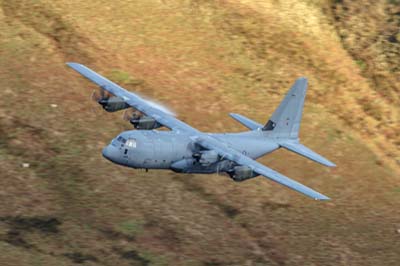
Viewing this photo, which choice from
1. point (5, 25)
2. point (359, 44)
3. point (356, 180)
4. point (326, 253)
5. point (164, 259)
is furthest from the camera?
point (359, 44)

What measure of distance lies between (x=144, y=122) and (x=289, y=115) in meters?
7.72

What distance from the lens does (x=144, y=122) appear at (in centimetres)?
3809

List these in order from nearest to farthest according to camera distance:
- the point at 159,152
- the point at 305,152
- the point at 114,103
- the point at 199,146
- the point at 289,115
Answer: the point at 159,152 → the point at 199,146 → the point at 305,152 → the point at 114,103 → the point at 289,115

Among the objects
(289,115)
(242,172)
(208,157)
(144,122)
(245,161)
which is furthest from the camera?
(289,115)

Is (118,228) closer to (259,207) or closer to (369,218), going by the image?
(259,207)

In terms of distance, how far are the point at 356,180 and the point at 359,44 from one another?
16272 millimetres

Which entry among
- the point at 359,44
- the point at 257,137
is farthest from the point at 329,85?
the point at 257,137

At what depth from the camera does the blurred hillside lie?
125ft

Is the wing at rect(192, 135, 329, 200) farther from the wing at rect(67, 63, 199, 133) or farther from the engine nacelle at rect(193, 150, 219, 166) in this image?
the wing at rect(67, 63, 199, 133)

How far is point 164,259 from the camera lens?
36.8 metres

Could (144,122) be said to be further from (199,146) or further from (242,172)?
(242,172)

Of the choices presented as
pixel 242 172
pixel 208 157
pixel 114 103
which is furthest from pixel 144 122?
pixel 242 172

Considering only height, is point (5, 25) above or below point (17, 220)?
above

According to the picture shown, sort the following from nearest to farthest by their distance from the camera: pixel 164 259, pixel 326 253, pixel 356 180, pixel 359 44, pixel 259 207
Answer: pixel 164 259 < pixel 326 253 < pixel 259 207 < pixel 356 180 < pixel 359 44
